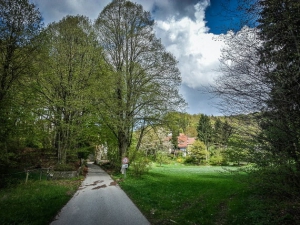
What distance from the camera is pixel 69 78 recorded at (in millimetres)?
18500

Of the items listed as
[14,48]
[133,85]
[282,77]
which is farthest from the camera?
[133,85]

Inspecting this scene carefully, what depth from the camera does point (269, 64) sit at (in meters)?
5.66

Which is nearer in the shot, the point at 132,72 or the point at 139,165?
the point at 139,165

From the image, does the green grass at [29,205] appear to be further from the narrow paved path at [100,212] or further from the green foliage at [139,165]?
the green foliage at [139,165]

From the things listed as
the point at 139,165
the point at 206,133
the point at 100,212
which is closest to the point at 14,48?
the point at 100,212

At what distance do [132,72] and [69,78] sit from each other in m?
6.02

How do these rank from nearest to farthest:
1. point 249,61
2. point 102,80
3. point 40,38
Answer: point 249,61, point 40,38, point 102,80

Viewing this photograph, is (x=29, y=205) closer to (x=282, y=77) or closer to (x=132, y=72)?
(x=282, y=77)

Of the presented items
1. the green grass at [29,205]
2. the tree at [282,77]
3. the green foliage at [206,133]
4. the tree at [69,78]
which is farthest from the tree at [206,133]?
the tree at [69,78]

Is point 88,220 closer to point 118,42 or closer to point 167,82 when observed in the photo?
point 167,82

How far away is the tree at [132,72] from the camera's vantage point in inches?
745

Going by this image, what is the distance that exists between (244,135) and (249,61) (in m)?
2.23

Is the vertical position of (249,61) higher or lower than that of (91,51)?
lower

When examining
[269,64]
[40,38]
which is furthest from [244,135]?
[40,38]
